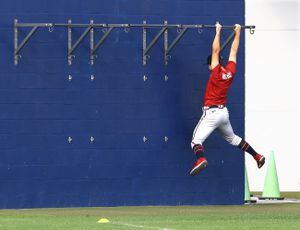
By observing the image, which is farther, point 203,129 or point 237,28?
point 237,28

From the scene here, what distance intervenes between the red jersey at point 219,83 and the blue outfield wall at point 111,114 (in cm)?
70

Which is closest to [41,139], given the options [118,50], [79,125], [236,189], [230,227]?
[79,125]

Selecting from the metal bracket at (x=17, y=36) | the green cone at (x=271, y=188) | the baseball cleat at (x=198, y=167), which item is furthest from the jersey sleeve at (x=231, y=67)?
the green cone at (x=271, y=188)

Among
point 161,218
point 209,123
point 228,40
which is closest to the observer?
point 161,218

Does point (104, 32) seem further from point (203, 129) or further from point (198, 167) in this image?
point (198, 167)

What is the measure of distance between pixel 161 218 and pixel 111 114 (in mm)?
3161

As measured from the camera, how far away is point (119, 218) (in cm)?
1773

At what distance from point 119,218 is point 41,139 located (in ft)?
9.13

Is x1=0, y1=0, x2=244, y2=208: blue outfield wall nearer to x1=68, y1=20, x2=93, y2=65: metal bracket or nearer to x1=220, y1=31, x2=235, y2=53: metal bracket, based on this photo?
x1=68, y1=20, x2=93, y2=65: metal bracket

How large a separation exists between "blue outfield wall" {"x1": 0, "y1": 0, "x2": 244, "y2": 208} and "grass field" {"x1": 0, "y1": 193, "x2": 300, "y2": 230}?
19.7 inches

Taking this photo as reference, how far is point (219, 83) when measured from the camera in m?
19.9

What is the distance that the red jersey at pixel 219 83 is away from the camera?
1991 centimetres

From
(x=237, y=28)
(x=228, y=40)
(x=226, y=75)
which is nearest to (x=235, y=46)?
(x=237, y=28)

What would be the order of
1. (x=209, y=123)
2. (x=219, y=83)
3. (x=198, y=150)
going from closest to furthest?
(x=198, y=150), (x=219, y=83), (x=209, y=123)
